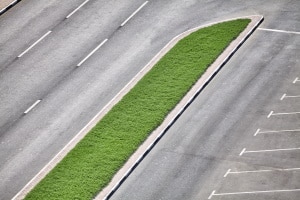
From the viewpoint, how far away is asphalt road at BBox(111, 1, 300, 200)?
42250mm

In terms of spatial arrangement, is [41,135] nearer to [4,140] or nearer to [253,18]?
[4,140]

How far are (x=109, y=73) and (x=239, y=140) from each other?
33.5ft

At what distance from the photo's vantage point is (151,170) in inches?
1725

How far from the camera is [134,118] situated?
47.0 metres

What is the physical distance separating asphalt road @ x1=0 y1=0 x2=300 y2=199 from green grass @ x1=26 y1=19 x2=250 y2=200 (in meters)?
1.19

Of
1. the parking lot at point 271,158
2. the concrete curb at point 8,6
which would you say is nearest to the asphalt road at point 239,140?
the parking lot at point 271,158

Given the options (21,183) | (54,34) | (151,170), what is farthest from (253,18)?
(21,183)

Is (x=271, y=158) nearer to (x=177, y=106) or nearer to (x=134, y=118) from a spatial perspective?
(x=177, y=106)

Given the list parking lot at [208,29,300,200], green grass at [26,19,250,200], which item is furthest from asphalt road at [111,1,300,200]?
green grass at [26,19,250,200]

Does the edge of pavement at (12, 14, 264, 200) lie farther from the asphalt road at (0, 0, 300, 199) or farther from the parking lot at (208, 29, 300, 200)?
the parking lot at (208, 29, 300, 200)

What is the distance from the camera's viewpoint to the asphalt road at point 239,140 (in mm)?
42250

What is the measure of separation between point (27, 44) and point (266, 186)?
20376 mm

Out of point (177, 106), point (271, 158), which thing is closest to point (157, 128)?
point (177, 106)

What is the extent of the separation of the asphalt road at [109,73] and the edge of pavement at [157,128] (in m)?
0.40
